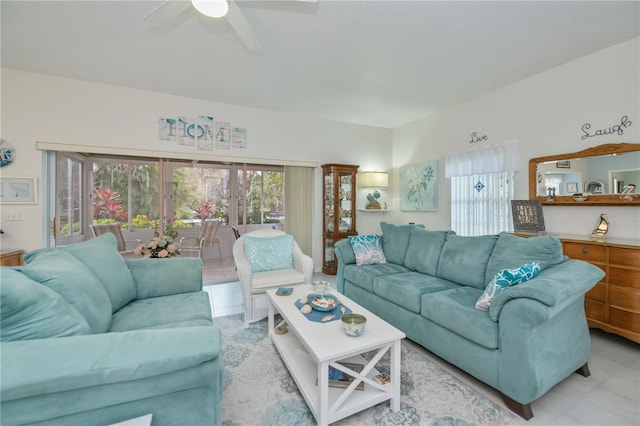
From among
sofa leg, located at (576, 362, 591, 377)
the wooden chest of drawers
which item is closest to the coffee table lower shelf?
sofa leg, located at (576, 362, 591, 377)

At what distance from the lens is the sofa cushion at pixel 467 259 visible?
2283 millimetres

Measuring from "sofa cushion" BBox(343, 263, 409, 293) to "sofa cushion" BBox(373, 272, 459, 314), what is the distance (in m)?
0.10

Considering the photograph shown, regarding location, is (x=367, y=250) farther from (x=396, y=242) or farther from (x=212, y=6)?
(x=212, y=6)

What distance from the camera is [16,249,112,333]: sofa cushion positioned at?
1222mm

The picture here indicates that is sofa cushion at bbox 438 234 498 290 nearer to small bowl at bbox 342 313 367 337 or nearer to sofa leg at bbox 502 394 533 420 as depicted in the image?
sofa leg at bbox 502 394 533 420

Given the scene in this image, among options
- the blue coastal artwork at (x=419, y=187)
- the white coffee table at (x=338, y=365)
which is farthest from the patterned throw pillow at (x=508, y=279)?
the blue coastal artwork at (x=419, y=187)

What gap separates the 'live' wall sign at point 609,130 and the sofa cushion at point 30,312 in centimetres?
429

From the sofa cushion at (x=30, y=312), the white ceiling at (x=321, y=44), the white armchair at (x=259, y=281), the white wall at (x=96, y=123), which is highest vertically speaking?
the white ceiling at (x=321, y=44)

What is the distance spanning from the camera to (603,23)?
227 centimetres

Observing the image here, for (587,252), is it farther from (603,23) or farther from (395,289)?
(603,23)

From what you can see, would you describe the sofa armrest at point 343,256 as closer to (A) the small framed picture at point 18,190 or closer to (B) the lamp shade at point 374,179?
(B) the lamp shade at point 374,179

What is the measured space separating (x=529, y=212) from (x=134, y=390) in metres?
3.75

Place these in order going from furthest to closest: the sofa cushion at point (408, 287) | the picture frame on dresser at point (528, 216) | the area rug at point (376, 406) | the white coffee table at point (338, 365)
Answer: the picture frame on dresser at point (528, 216)
the sofa cushion at point (408, 287)
the area rug at point (376, 406)
the white coffee table at point (338, 365)

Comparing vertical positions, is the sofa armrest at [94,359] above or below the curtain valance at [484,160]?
below
